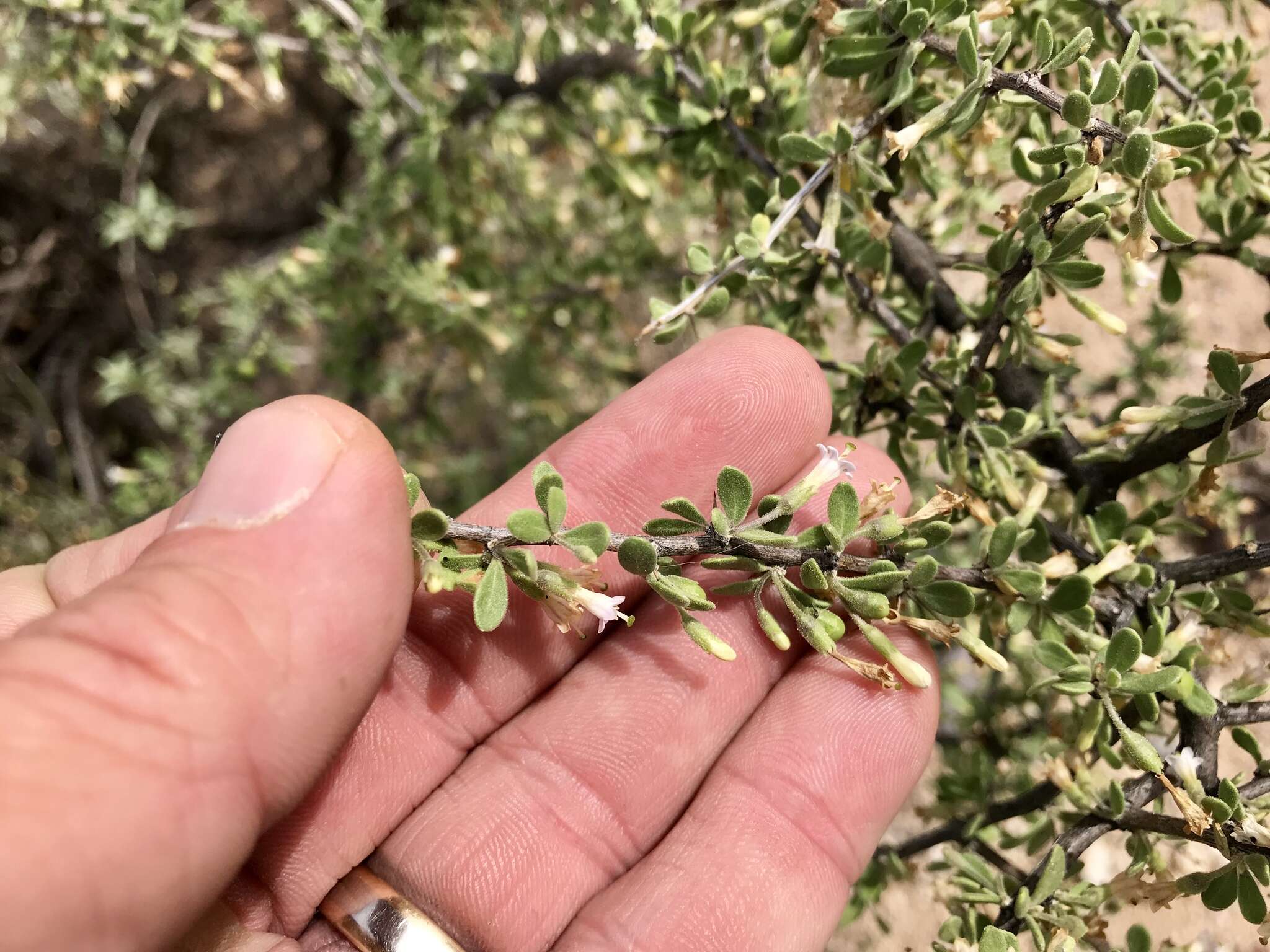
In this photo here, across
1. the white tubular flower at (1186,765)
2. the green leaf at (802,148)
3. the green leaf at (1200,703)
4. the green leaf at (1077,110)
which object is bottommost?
the white tubular flower at (1186,765)

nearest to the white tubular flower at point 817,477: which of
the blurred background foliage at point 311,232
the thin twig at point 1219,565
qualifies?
the thin twig at point 1219,565

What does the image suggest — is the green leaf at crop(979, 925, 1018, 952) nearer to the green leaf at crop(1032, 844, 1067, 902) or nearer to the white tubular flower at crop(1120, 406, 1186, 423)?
the green leaf at crop(1032, 844, 1067, 902)

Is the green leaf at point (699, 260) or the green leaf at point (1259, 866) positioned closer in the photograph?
the green leaf at point (1259, 866)

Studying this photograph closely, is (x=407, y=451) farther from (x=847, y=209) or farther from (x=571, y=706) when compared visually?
(x=847, y=209)

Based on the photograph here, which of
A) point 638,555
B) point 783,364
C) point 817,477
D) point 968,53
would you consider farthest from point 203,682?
point 968,53

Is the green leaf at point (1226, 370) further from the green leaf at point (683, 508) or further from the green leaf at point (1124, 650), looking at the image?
the green leaf at point (683, 508)

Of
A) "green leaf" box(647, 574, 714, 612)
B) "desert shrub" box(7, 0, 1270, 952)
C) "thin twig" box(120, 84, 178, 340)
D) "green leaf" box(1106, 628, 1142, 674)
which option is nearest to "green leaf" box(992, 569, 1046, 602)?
"desert shrub" box(7, 0, 1270, 952)

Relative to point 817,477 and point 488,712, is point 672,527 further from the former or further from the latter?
point 488,712

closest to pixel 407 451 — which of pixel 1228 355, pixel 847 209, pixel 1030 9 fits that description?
pixel 847 209
